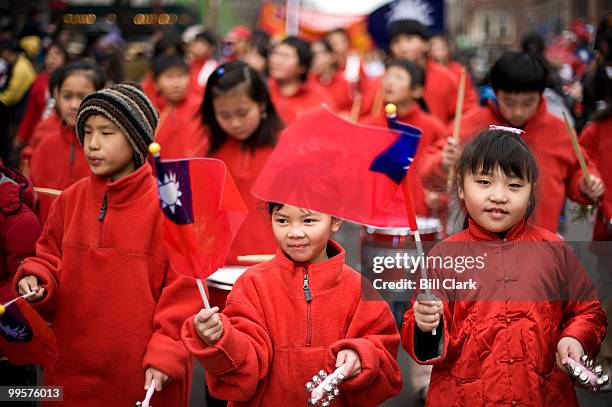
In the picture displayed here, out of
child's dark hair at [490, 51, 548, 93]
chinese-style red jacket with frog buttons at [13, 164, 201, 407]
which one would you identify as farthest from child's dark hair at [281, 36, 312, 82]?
chinese-style red jacket with frog buttons at [13, 164, 201, 407]

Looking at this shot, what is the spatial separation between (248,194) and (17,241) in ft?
4.64

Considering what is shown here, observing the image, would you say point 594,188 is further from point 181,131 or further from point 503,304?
point 181,131

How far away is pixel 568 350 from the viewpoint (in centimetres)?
321

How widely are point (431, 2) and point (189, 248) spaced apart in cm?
841

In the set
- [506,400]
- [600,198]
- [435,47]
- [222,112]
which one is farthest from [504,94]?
[435,47]

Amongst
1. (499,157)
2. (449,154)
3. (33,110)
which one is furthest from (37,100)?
(499,157)

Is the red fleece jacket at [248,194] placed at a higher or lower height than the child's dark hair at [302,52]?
lower

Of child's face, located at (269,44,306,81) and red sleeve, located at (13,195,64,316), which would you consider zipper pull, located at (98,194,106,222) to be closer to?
red sleeve, located at (13,195,64,316)

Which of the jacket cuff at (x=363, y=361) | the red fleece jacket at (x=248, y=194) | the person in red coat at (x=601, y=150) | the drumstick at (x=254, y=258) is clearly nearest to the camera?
the jacket cuff at (x=363, y=361)

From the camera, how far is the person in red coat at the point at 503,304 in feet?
10.8

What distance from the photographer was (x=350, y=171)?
3549 mm

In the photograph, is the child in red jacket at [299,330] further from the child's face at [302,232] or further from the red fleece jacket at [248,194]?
the red fleece jacket at [248,194]

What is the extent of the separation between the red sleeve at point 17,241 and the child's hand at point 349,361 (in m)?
1.72

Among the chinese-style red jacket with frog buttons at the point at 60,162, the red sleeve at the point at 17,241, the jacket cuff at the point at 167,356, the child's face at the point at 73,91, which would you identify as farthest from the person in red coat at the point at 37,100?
the jacket cuff at the point at 167,356
